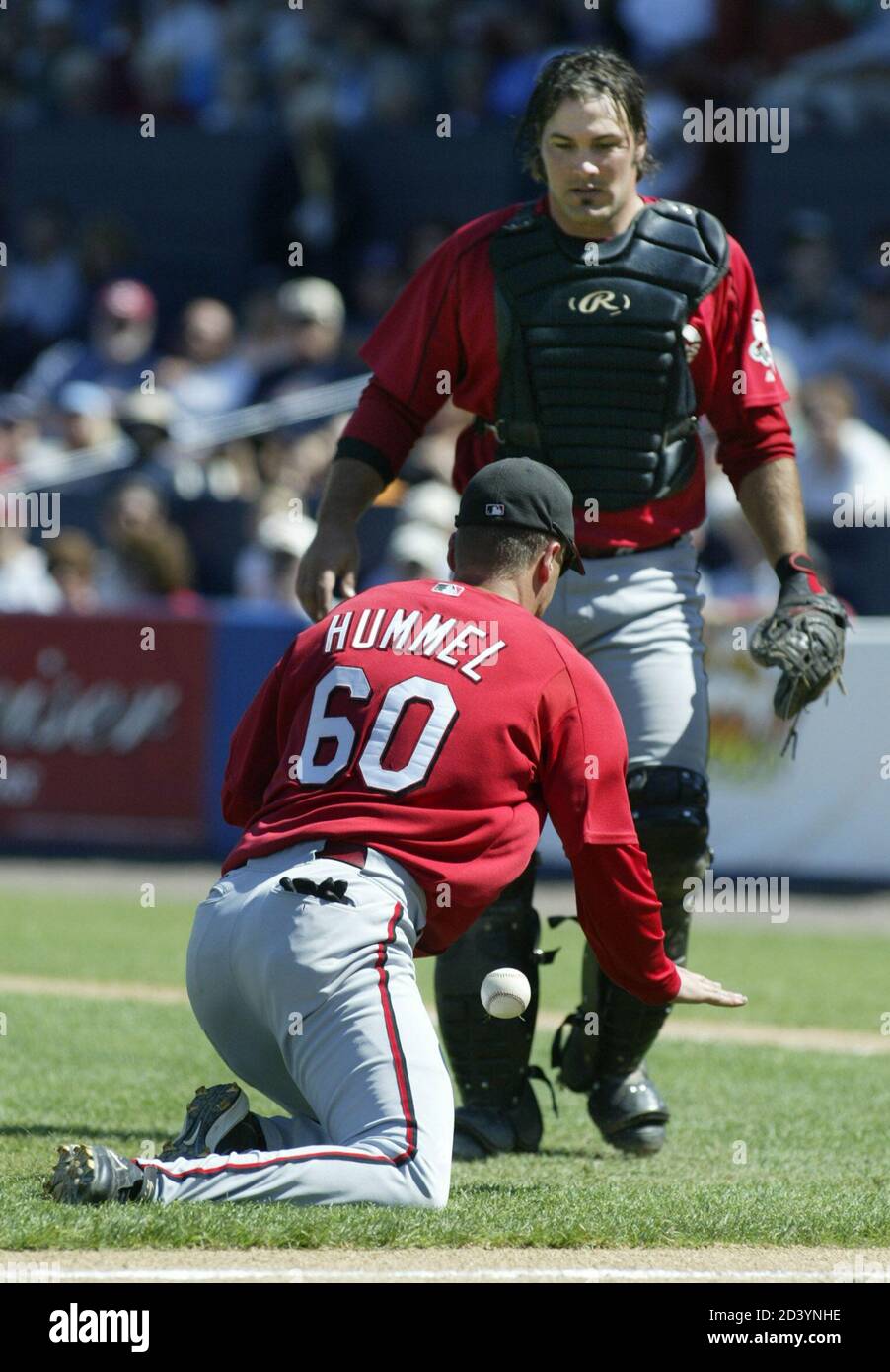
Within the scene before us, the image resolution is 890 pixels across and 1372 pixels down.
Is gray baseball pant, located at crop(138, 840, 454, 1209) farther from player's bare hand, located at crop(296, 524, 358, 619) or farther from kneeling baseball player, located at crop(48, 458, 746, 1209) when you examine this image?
player's bare hand, located at crop(296, 524, 358, 619)

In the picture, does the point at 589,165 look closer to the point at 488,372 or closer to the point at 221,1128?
the point at 488,372

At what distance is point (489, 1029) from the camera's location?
16.9ft

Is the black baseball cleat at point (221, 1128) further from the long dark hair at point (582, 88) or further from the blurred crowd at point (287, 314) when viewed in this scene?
the blurred crowd at point (287, 314)

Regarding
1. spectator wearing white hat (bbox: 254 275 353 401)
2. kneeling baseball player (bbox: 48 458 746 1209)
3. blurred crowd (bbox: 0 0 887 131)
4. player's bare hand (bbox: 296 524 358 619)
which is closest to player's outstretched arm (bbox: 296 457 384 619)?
player's bare hand (bbox: 296 524 358 619)

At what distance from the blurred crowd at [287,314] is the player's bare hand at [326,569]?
5.10 m

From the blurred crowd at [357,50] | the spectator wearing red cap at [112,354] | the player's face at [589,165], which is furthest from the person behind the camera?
the blurred crowd at [357,50]

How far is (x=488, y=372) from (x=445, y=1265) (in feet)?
Answer: 7.89

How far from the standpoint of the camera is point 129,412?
1355cm

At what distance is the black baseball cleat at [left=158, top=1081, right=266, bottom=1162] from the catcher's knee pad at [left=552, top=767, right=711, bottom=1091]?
1.24 meters

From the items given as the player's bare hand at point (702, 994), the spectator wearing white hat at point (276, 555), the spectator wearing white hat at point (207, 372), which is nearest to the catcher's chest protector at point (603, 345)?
the player's bare hand at point (702, 994)

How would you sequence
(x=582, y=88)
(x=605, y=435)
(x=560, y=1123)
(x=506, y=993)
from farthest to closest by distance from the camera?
1. (x=560, y=1123)
2. (x=605, y=435)
3. (x=582, y=88)
4. (x=506, y=993)

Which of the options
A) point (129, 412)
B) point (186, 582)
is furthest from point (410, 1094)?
point (129, 412)

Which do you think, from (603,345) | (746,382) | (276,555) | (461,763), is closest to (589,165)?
(603,345)

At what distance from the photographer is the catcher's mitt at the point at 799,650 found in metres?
4.93
